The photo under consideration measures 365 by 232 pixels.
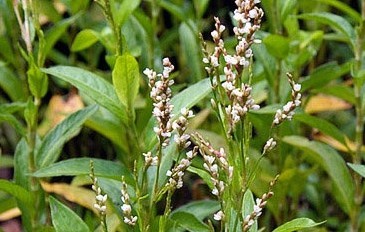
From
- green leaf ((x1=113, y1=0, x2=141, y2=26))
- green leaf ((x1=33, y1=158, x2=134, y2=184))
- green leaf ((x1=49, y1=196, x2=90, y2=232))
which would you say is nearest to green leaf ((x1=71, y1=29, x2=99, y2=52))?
green leaf ((x1=113, y1=0, x2=141, y2=26))

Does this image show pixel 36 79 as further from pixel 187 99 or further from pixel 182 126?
pixel 182 126

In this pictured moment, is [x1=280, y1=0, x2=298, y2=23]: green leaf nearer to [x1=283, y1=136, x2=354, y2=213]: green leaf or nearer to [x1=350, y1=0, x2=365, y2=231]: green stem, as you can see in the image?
[x1=350, y1=0, x2=365, y2=231]: green stem

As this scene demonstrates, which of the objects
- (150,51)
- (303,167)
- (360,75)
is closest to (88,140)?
(150,51)

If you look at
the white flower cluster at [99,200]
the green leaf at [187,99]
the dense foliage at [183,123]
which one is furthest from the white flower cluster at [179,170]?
the green leaf at [187,99]

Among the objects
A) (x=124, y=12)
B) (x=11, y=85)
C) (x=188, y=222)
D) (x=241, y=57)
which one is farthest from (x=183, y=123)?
(x=11, y=85)

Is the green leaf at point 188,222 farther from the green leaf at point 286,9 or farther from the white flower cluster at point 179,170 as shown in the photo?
the green leaf at point 286,9

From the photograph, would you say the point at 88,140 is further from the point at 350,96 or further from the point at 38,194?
the point at 350,96
